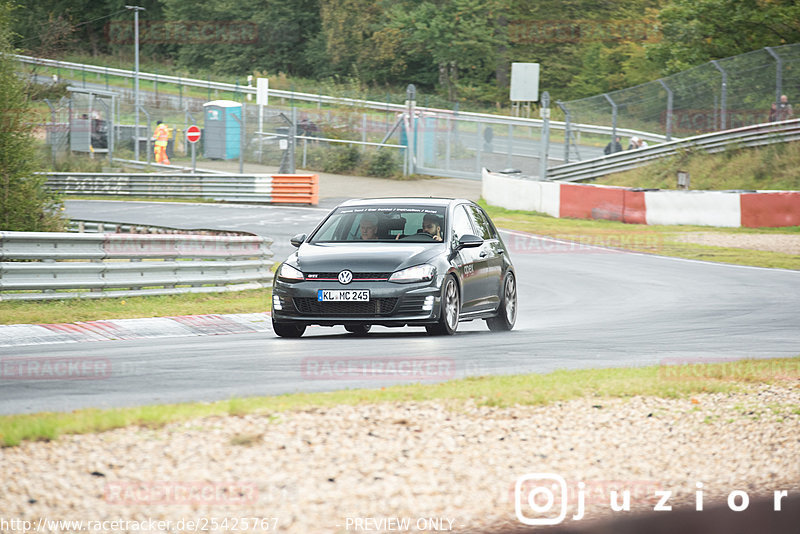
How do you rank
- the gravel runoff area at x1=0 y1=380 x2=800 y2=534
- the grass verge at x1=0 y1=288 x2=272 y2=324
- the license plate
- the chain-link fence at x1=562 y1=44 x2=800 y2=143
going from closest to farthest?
the gravel runoff area at x1=0 y1=380 x2=800 y2=534, the license plate, the grass verge at x1=0 y1=288 x2=272 y2=324, the chain-link fence at x1=562 y1=44 x2=800 y2=143

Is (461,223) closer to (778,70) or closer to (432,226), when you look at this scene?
(432,226)

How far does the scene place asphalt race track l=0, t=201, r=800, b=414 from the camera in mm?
8211

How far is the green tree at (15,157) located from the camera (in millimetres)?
16859

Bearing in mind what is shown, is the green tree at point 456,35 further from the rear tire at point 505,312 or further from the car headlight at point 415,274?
the car headlight at point 415,274

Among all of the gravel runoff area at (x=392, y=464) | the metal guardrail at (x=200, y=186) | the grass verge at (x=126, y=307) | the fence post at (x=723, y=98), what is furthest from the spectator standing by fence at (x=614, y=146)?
the gravel runoff area at (x=392, y=464)

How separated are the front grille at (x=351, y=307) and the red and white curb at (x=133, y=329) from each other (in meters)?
1.87

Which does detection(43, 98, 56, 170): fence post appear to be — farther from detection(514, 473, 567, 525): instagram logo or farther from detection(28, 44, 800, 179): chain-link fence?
detection(514, 473, 567, 525): instagram logo

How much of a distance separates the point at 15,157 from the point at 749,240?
16746 millimetres

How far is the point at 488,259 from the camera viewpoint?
13.2 meters

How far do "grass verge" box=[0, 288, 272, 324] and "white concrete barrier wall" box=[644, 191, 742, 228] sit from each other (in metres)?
15.7

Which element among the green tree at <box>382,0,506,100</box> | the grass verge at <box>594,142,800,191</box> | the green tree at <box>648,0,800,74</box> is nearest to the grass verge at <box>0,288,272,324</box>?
the grass verge at <box>594,142,800,191</box>

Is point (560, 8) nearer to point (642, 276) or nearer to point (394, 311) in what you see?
point (642, 276)

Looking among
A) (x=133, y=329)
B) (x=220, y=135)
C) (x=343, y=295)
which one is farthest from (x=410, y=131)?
(x=343, y=295)

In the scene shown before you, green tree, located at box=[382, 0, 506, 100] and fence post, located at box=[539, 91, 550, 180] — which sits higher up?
green tree, located at box=[382, 0, 506, 100]
